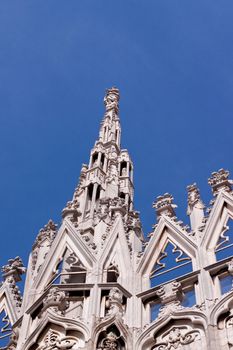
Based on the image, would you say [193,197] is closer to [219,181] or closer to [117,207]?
[219,181]

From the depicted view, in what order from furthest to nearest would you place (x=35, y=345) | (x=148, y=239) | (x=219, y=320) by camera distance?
(x=148, y=239)
(x=35, y=345)
(x=219, y=320)

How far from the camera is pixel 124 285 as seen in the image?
18938 mm

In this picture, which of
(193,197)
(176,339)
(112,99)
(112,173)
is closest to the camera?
(176,339)

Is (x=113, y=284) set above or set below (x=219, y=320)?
above

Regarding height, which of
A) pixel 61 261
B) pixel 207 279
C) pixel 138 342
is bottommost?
pixel 138 342

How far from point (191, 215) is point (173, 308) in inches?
163

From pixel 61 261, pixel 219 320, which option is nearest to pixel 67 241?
pixel 61 261

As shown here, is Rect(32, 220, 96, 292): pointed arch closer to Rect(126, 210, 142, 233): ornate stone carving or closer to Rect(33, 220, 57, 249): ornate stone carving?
Rect(33, 220, 57, 249): ornate stone carving

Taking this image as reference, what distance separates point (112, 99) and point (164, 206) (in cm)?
1687

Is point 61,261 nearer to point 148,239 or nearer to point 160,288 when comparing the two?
point 148,239

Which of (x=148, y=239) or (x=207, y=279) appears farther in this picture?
(x=148, y=239)

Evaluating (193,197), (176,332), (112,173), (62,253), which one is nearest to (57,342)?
(176,332)

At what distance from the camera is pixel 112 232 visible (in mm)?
21141

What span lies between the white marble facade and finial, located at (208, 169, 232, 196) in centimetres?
3
